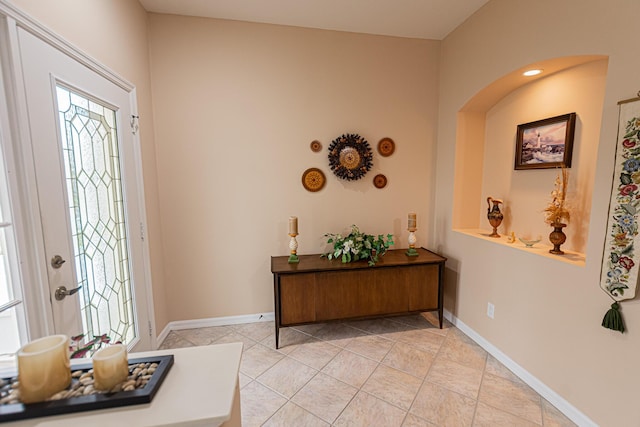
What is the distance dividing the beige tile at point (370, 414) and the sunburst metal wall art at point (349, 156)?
193cm

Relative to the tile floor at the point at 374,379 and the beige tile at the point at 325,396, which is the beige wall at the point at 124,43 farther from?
the beige tile at the point at 325,396

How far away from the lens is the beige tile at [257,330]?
2760 millimetres

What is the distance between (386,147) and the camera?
3051mm

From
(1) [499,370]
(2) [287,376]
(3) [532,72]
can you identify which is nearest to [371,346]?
(2) [287,376]

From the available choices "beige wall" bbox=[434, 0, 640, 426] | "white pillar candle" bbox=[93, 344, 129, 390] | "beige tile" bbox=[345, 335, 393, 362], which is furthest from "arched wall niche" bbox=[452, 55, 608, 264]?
"white pillar candle" bbox=[93, 344, 129, 390]

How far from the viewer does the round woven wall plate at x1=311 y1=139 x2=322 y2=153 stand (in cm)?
291

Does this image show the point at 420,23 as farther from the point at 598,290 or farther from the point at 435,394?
the point at 435,394

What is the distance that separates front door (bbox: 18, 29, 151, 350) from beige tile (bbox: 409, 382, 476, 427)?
2079 mm

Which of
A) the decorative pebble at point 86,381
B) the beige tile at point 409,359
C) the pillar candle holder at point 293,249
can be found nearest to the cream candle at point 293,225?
the pillar candle holder at point 293,249

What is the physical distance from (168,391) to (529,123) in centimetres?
288

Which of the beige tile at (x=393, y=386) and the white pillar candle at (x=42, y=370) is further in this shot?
the beige tile at (x=393, y=386)

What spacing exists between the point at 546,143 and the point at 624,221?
924 millimetres

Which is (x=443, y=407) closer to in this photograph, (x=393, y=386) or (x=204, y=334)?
(x=393, y=386)

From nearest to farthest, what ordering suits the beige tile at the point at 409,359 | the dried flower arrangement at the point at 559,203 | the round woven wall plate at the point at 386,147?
the dried flower arrangement at the point at 559,203
the beige tile at the point at 409,359
the round woven wall plate at the point at 386,147
